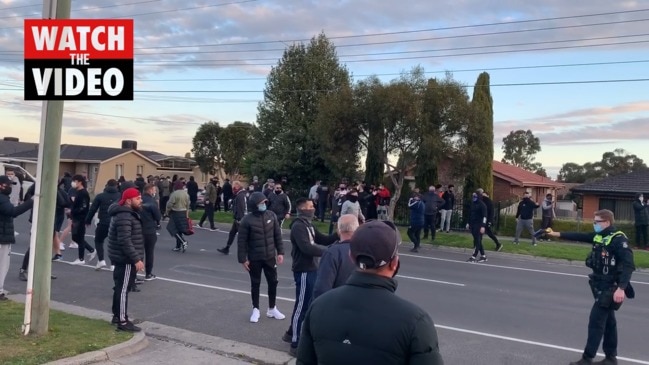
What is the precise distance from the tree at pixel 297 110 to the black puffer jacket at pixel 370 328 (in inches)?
1122

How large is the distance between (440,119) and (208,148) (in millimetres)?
46504

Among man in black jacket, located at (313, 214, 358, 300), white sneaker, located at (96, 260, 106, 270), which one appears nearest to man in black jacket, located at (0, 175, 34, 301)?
white sneaker, located at (96, 260, 106, 270)

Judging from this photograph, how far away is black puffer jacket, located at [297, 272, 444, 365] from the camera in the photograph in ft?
9.45

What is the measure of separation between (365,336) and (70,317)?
658 centimetres

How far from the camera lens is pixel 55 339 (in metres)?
7.27

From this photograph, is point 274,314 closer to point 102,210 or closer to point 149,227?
point 149,227

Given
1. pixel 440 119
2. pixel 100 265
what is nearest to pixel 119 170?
pixel 440 119

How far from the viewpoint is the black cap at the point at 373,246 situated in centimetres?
308

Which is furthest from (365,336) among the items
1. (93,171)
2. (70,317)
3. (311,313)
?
(93,171)

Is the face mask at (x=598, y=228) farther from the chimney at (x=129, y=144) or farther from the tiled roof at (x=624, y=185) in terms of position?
the chimney at (x=129, y=144)

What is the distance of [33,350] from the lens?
682cm

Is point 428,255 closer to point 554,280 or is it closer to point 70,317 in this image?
point 554,280

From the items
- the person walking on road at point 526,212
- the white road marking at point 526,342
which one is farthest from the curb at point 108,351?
the person walking on road at point 526,212

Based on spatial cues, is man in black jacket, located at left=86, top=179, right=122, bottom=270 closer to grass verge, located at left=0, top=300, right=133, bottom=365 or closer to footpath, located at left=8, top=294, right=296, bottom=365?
grass verge, located at left=0, top=300, right=133, bottom=365
